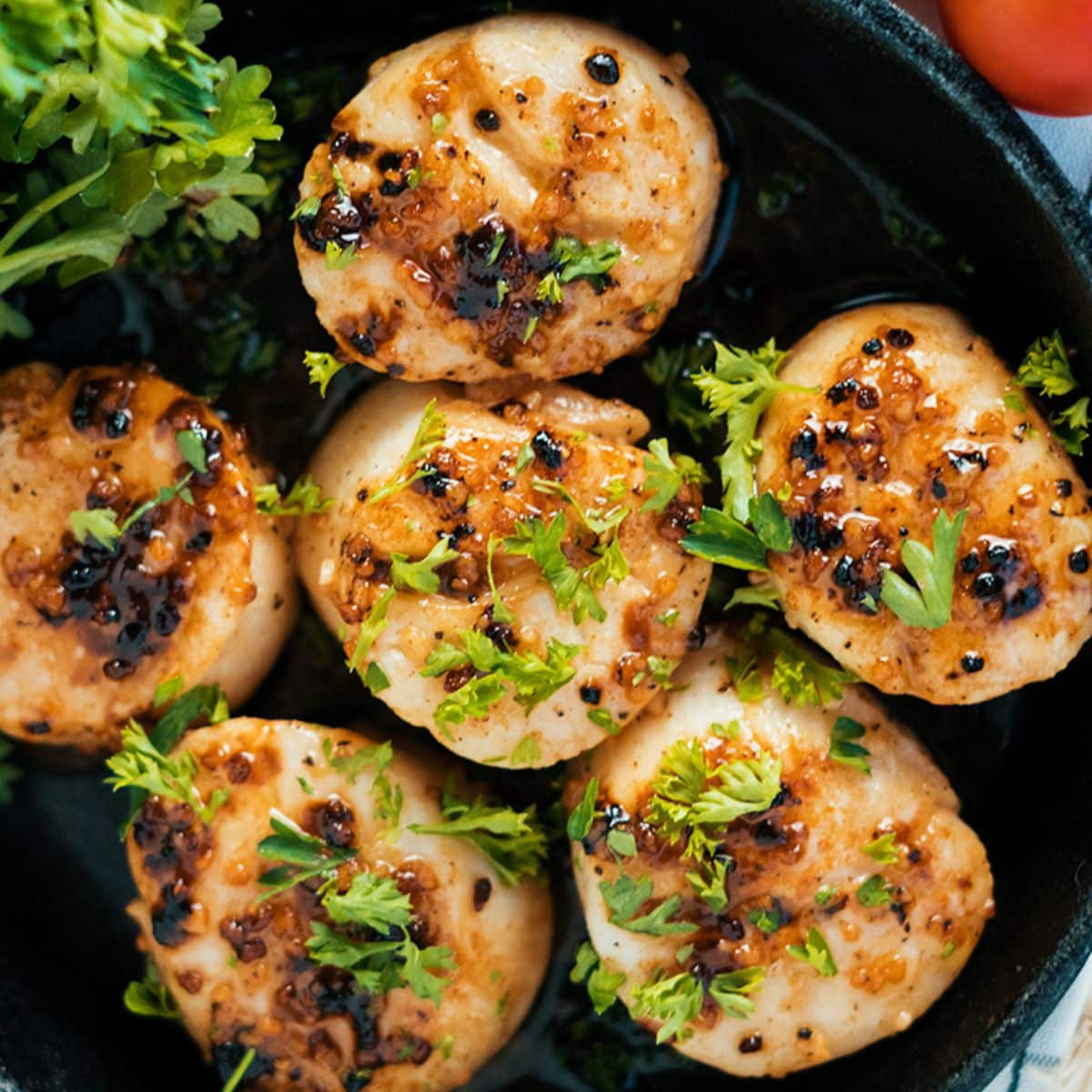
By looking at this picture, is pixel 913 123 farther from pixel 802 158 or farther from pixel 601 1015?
pixel 601 1015

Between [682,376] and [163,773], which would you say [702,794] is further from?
[163,773]

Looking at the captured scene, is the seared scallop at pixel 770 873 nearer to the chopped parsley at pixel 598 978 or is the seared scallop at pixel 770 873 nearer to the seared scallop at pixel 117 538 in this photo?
the chopped parsley at pixel 598 978

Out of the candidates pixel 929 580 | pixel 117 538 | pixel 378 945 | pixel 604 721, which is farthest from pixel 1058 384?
pixel 117 538

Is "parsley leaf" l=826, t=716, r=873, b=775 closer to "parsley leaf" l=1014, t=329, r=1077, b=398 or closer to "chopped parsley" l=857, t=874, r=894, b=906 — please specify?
"chopped parsley" l=857, t=874, r=894, b=906

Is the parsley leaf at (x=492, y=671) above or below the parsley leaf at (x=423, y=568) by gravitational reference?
below

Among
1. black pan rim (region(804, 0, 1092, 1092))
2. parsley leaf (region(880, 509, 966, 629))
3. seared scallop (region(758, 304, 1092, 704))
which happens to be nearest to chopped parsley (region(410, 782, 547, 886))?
seared scallop (region(758, 304, 1092, 704))

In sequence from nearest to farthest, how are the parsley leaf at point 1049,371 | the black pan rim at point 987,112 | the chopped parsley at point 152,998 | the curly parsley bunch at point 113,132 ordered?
1. the curly parsley bunch at point 113,132
2. the black pan rim at point 987,112
3. the parsley leaf at point 1049,371
4. the chopped parsley at point 152,998

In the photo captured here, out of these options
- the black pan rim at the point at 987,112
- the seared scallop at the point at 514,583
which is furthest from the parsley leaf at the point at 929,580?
the black pan rim at the point at 987,112
